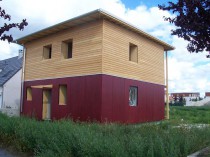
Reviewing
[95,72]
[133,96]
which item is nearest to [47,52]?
[95,72]

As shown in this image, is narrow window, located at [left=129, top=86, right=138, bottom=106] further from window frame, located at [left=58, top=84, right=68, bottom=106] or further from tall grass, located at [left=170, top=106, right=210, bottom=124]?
window frame, located at [left=58, top=84, right=68, bottom=106]

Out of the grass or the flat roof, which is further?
the flat roof

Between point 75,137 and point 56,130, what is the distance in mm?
1391

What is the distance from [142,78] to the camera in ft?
65.1

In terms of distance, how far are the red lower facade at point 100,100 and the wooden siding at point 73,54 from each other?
0.51 m

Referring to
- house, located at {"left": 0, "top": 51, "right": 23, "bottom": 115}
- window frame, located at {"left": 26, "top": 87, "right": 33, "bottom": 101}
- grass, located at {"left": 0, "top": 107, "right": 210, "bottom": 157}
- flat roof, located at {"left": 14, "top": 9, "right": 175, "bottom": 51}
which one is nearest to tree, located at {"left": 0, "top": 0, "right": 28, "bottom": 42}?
grass, located at {"left": 0, "top": 107, "right": 210, "bottom": 157}

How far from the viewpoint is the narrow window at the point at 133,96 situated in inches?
741

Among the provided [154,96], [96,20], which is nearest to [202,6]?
[96,20]

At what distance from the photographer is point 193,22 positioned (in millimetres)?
5879

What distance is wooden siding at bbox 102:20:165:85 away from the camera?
16.9 m

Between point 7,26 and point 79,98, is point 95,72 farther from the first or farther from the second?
point 7,26

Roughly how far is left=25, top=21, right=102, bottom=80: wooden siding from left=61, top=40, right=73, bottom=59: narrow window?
0.27 meters

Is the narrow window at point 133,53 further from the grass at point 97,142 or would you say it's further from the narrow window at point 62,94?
the grass at point 97,142

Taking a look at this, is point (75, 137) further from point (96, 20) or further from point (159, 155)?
point (96, 20)
